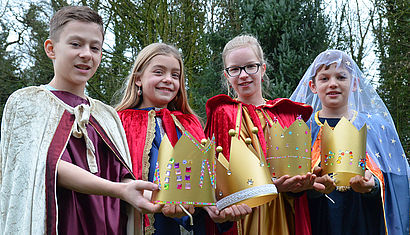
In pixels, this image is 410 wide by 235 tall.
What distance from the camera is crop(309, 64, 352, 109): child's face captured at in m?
3.48

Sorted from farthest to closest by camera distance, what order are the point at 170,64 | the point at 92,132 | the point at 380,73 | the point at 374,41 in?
the point at 374,41 → the point at 380,73 → the point at 170,64 → the point at 92,132

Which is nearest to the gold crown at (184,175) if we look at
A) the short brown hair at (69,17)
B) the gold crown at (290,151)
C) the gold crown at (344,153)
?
the gold crown at (290,151)

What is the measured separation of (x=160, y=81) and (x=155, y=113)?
0.82ft

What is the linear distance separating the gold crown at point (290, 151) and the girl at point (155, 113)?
2.01 feet

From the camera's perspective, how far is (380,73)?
9.56m

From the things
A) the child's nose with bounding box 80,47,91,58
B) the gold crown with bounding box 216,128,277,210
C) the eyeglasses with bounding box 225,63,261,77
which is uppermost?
the eyeglasses with bounding box 225,63,261,77

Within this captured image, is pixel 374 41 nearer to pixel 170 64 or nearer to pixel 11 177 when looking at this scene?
pixel 170 64

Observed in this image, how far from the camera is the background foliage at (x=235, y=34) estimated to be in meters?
6.04

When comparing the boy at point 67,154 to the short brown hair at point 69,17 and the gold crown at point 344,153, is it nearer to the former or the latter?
the short brown hair at point 69,17

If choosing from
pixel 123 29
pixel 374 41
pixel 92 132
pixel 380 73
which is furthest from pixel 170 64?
pixel 374 41

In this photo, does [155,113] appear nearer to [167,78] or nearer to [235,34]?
[167,78]

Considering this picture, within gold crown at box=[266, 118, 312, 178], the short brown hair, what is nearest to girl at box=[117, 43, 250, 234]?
gold crown at box=[266, 118, 312, 178]

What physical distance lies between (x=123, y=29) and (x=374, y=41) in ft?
20.6

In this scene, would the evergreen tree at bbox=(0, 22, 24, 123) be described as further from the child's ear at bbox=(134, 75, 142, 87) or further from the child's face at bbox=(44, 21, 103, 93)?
the child's face at bbox=(44, 21, 103, 93)
